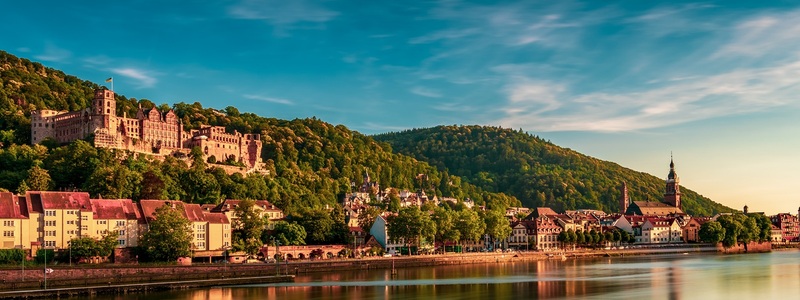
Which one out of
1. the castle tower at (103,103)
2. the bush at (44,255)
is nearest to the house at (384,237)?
the castle tower at (103,103)

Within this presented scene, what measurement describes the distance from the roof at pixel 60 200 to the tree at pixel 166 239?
5161 mm

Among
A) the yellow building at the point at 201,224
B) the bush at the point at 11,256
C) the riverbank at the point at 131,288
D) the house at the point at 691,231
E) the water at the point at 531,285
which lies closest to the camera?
the riverbank at the point at 131,288

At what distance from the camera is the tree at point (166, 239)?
67812 millimetres

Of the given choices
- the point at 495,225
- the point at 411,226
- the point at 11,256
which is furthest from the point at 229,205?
the point at 495,225

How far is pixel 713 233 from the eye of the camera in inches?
4875

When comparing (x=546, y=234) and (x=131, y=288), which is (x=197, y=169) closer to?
(x=131, y=288)

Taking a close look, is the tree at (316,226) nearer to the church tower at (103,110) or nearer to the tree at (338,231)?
the tree at (338,231)

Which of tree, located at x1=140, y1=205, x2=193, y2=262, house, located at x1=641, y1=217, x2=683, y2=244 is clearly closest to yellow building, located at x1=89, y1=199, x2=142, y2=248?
tree, located at x1=140, y1=205, x2=193, y2=262

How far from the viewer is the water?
5500 cm

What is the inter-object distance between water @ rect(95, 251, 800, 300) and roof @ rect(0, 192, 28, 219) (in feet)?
48.5

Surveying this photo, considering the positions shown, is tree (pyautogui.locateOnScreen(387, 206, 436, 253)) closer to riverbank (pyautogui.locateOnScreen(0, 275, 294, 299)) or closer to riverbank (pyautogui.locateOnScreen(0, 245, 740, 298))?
riverbank (pyautogui.locateOnScreen(0, 245, 740, 298))

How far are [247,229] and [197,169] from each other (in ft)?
70.7

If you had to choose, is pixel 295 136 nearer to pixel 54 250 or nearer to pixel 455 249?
pixel 455 249

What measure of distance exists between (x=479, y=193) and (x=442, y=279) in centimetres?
11419
